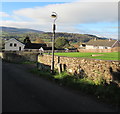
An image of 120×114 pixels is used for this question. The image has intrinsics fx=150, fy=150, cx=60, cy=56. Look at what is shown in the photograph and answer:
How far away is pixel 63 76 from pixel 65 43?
7453cm

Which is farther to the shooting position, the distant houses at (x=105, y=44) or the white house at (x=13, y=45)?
the distant houses at (x=105, y=44)

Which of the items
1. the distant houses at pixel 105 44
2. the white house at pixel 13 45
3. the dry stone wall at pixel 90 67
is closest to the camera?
the dry stone wall at pixel 90 67

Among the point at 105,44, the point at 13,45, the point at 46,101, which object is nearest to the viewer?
the point at 46,101

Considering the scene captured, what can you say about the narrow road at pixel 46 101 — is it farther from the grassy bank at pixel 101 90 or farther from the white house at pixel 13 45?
the white house at pixel 13 45

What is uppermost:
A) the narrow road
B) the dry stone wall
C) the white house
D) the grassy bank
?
the white house

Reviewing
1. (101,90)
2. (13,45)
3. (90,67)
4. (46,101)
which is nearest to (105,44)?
(13,45)

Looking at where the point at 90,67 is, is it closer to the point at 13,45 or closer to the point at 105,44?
the point at 13,45

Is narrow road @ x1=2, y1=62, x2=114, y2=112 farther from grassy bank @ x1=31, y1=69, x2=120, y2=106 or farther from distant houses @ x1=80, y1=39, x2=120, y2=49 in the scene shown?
distant houses @ x1=80, y1=39, x2=120, y2=49

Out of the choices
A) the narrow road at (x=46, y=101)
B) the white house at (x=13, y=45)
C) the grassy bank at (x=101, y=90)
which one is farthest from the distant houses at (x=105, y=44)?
the narrow road at (x=46, y=101)

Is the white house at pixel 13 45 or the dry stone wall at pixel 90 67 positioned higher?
the white house at pixel 13 45

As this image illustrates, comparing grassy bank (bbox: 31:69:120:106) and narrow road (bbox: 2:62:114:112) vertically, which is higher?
grassy bank (bbox: 31:69:120:106)

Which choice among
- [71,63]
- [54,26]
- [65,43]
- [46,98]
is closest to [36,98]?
[46,98]

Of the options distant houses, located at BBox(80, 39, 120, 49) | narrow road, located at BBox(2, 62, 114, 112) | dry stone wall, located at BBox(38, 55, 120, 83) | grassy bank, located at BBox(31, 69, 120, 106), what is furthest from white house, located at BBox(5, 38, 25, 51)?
narrow road, located at BBox(2, 62, 114, 112)

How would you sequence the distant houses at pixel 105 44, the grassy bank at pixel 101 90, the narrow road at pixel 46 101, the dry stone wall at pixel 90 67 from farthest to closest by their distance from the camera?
the distant houses at pixel 105 44
the dry stone wall at pixel 90 67
the grassy bank at pixel 101 90
the narrow road at pixel 46 101
